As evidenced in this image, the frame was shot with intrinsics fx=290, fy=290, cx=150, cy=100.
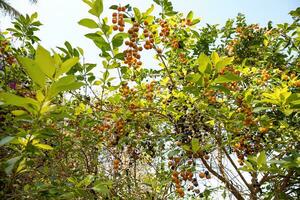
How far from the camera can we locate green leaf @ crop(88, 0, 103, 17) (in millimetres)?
2051

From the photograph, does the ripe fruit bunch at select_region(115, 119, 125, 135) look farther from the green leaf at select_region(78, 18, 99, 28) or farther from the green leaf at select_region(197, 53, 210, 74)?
the green leaf at select_region(197, 53, 210, 74)

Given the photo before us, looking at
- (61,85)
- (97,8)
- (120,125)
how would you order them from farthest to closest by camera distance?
(120,125), (97,8), (61,85)

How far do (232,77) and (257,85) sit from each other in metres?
1.93

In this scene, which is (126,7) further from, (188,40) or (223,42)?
(223,42)

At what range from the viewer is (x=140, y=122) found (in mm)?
3205

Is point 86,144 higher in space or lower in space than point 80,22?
lower

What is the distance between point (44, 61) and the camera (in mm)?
1053

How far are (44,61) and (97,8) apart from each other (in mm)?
1130

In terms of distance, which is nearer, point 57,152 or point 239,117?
point 239,117

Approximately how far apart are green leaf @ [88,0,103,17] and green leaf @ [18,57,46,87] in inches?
44.8

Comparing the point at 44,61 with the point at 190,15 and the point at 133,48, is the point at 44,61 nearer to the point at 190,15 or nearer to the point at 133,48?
the point at 133,48

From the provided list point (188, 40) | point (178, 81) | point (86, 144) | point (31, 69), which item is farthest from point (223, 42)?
point (31, 69)

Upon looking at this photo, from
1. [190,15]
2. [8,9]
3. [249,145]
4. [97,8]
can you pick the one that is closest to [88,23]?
[97,8]

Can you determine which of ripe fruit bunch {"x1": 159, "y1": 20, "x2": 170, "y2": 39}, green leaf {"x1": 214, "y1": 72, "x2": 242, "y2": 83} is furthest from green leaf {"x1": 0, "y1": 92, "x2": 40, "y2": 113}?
ripe fruit bunch {"x1": 159, "y1": 20, "x2": 170, "y2": 39}
